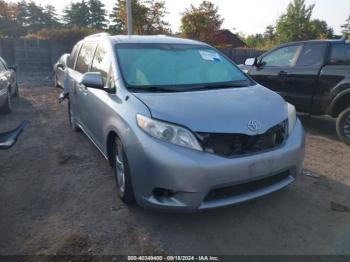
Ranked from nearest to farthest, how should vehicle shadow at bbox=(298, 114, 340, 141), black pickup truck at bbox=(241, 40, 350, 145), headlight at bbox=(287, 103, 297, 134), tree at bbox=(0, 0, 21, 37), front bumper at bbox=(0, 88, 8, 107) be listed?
headlight at bbox=(287, 103, 297, 134) → black pickup truck at bbox=(241, 40, 350, 145) → vehicle shadow at bbox=(298, 114, 340, 141) → front bumper at bbox=(0, 88, 8, 107) → tree at bbox=(0, 0, 21, 37)

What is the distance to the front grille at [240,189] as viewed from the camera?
113 inches

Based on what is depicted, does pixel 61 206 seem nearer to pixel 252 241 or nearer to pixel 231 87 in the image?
pixel 252 241

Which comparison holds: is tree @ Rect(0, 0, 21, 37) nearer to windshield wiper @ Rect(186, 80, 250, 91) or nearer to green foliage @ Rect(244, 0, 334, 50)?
green foliage @ Rect(244, 0, 334, 50)

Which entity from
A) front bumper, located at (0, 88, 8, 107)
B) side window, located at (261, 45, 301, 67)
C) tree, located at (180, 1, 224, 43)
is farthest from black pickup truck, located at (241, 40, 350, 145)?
tree, located at (180, 1, 224, 43)

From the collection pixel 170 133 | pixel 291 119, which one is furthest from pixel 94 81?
pixel 291 119

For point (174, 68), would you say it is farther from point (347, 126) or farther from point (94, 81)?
point (347, 126)

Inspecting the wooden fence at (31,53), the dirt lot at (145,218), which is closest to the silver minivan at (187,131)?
the dirt lot at (145,218)

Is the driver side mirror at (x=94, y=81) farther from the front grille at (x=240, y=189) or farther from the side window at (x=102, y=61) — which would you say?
the front grille at (x=240, y=189)

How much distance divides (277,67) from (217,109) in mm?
4134

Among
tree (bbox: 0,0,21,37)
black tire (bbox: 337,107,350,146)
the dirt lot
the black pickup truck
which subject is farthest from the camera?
tree (bbox: 0,0,21,37)

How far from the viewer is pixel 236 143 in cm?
290

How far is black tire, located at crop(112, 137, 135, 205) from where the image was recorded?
127 inches

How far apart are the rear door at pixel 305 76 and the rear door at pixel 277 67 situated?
0.10 meters

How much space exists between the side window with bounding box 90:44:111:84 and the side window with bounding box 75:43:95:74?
304 mm
